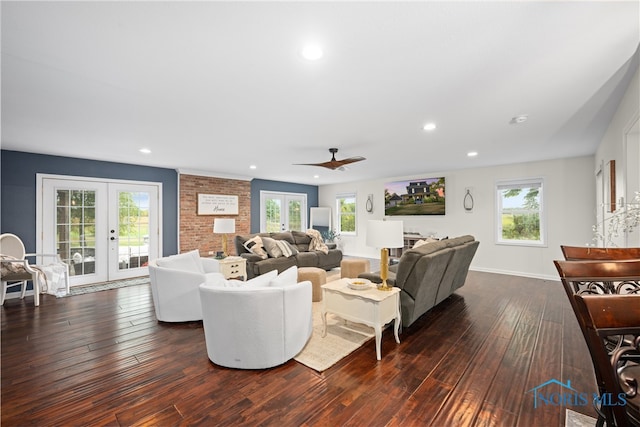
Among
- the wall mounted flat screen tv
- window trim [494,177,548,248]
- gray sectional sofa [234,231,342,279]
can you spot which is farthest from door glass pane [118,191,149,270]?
window trim [494,177,548,248]

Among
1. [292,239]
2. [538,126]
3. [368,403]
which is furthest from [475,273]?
[368,403]

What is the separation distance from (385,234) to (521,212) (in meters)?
4.96

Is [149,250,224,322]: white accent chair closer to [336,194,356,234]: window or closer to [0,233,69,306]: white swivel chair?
[0,233,69,306]: white swivel chair

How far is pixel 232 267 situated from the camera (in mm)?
4754

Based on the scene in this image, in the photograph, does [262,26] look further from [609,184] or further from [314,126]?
[609,184]

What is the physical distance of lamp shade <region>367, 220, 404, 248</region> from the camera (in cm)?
275

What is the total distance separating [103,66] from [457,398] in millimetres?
3560

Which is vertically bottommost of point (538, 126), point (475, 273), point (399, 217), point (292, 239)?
point (475, 273)

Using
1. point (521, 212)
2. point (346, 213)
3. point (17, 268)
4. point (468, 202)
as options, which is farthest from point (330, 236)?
point (17, 268)

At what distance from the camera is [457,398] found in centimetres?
198

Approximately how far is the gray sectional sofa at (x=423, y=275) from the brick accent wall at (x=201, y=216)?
4.69 meters

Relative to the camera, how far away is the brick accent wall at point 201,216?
643cm

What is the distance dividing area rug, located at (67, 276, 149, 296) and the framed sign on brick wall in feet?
6.41

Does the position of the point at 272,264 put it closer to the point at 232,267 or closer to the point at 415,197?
the point at 232,267
